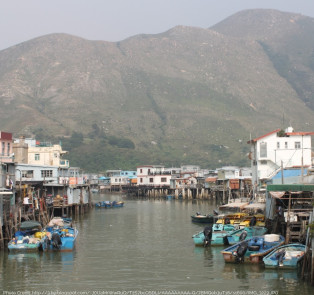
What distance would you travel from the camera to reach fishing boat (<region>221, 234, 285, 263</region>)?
124ft

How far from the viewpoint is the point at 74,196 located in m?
87.8

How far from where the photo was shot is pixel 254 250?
126ft

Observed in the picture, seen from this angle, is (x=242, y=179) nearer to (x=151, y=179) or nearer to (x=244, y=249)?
(x=151, y=179)

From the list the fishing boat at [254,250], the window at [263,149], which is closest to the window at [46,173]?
the window at [263,149]

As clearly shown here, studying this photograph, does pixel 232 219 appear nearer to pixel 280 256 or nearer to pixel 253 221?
pixel 253 221

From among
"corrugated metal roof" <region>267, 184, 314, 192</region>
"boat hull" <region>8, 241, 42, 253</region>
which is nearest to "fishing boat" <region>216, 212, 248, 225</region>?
"corrugated metal roof" <region>267, 184, 314, 192</region>

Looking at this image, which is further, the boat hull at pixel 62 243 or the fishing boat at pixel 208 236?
the fishing boat at pixel 208 236

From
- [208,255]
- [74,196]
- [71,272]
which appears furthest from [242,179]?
[71,272]

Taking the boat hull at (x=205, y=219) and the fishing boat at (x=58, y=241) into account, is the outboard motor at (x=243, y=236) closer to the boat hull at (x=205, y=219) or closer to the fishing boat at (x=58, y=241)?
the fishing boat at (x=58, y=241)

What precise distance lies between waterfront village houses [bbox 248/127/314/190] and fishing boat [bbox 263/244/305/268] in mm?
41768

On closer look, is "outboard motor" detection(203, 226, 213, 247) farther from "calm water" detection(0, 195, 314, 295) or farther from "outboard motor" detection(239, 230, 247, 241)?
"outboard motor" detection(239, 230, 247, 241)

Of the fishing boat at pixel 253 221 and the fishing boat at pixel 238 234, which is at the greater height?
the fishing boat at pixel 253 221

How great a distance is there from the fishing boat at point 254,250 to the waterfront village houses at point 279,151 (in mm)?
39277

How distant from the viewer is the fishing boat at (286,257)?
116 feet
